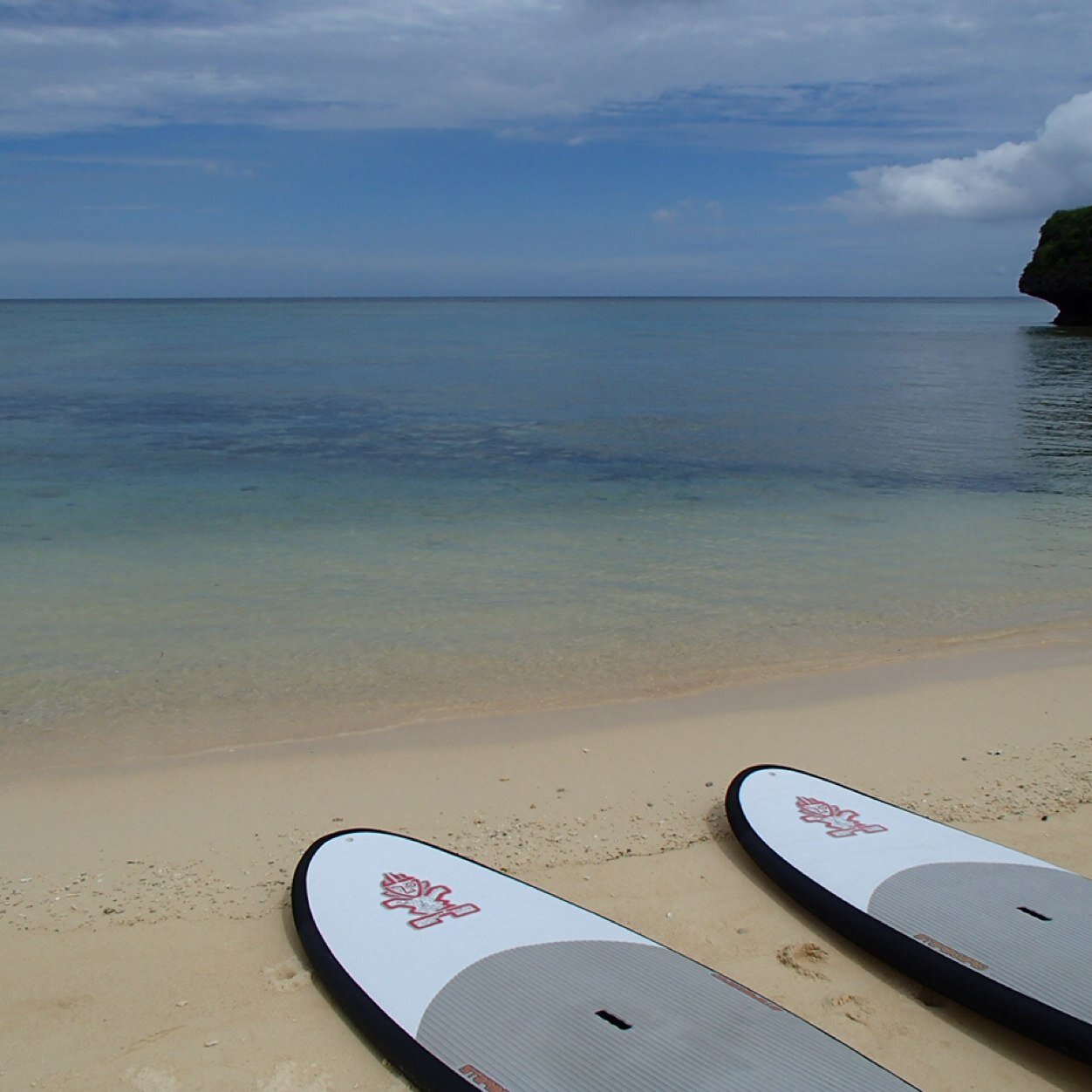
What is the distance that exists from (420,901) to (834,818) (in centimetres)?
215

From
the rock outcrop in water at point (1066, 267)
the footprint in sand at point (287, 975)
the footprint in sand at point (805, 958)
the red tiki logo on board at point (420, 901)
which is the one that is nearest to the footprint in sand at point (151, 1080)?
the footprint in sand at point (287, 975)

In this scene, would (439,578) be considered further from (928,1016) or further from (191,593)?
(928,1016)

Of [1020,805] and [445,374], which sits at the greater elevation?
[445,374]

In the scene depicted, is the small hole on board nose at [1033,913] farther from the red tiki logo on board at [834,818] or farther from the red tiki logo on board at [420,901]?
the red tiki logo on board at [420,901]

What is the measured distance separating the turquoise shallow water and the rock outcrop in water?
3953cm

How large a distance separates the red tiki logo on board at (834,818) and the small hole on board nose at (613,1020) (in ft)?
5.82

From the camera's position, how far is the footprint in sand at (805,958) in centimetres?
412

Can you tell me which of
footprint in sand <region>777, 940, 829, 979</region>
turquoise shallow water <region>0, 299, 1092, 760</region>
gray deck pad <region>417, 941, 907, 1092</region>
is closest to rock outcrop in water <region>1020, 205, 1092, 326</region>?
turquoise shallow water <region>0, 299, 1092, 760</region>

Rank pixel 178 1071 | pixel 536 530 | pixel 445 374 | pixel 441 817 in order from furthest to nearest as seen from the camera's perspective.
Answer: pixel 445 374 < pixel 536 530 < pixel 441 817 < pixel 178 1071

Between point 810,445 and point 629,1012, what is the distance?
16246 mm

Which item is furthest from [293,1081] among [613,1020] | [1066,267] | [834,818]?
[1066,267]

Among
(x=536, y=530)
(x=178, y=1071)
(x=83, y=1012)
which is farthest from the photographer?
(x=536, y=530)

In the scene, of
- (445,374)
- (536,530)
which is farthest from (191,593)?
(445,374)

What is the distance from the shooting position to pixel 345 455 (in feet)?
55.8
